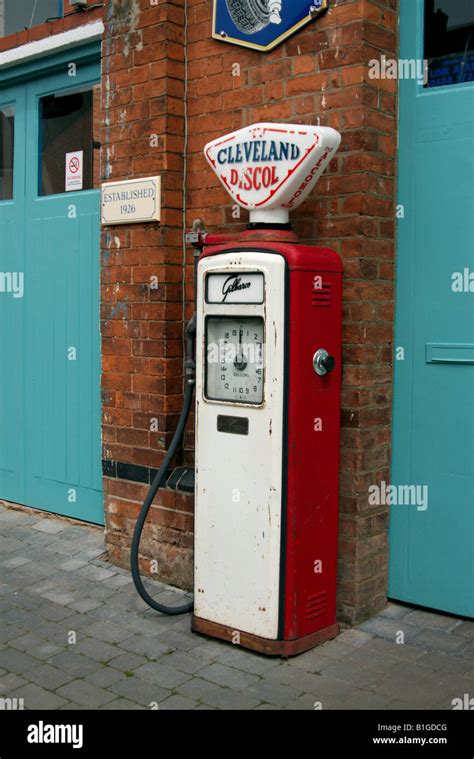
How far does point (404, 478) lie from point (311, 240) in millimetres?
1231

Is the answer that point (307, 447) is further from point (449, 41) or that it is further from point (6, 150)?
point (6, 150)

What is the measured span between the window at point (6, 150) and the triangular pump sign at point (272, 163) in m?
2.73

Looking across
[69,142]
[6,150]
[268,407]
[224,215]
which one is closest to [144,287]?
[224,215]

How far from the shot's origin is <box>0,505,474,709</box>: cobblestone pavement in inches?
138

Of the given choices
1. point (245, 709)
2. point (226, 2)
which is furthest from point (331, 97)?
point (245, 709)

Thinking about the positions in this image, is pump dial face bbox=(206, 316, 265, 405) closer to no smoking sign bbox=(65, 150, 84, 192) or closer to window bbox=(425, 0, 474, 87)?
window bbox=(425, 0, 474, 87)

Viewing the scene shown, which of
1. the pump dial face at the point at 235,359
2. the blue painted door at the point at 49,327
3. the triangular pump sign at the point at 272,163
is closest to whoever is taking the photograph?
the triangular pump sign at the point at 272,163

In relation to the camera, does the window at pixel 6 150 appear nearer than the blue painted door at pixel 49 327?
No

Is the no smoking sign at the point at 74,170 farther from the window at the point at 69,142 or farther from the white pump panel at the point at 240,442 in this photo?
the white pump panel at the point at 240,442

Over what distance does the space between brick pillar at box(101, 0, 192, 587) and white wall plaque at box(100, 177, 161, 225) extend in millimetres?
44

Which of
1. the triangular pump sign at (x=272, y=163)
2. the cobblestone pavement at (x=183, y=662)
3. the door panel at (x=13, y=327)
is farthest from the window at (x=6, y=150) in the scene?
the cobblestone pavement at (x=183, y=662)

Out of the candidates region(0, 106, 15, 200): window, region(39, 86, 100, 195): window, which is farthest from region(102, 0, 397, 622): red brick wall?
region(0, 106, 15, 200): window

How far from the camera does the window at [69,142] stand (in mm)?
5699

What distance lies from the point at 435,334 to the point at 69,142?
304 cm
